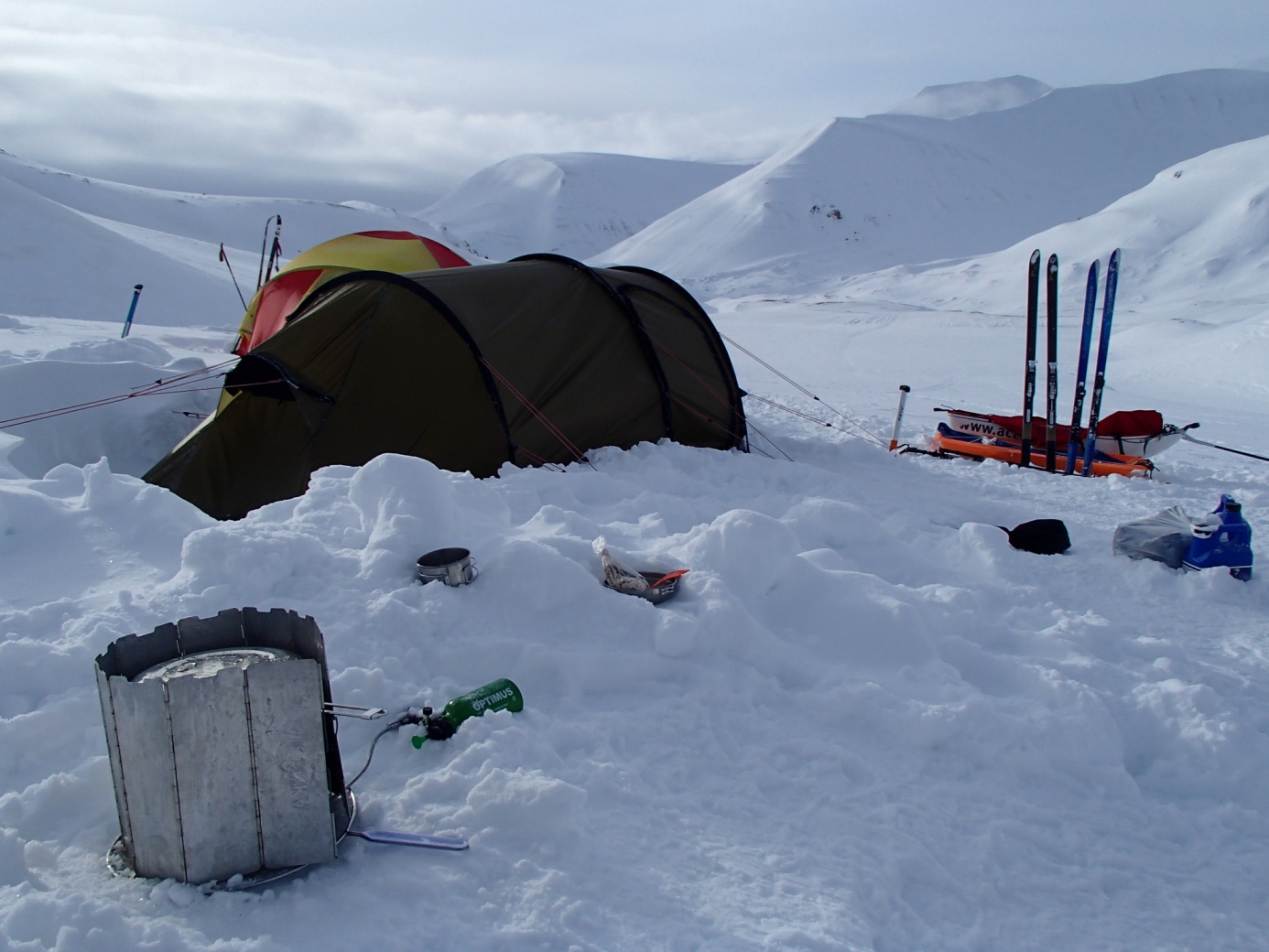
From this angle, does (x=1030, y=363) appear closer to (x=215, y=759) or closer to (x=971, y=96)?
(x=215, y=759)

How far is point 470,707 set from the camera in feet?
9.00

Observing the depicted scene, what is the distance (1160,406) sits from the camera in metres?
12.0

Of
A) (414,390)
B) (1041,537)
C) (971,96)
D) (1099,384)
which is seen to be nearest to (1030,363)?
(1099,384)

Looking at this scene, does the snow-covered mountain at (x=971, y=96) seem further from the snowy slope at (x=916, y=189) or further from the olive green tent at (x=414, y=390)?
the olive green tent at (x=414, y=390)

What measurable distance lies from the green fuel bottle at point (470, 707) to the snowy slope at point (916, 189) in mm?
54913

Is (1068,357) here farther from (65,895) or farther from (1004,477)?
(65,895)

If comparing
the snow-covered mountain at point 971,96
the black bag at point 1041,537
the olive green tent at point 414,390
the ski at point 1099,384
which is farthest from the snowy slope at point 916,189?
the black bag at point 1041,537

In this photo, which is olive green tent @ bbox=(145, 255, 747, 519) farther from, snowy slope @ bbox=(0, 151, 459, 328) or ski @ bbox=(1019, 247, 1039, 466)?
snowy slope @ bbox=(0, 151, 459, 328)

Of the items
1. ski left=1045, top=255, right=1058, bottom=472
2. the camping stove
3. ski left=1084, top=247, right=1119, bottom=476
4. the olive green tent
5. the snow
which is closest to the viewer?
the camping stove

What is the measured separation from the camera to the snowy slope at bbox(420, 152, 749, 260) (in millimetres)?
99688

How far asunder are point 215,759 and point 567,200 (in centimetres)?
11247

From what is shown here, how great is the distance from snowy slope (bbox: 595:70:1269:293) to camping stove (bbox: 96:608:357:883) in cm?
5566

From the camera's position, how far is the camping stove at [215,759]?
1.98 meters

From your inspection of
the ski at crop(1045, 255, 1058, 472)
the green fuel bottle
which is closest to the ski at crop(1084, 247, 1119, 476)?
the ski at crop(1045, 255, 1058, 472)
